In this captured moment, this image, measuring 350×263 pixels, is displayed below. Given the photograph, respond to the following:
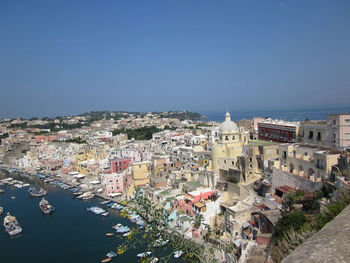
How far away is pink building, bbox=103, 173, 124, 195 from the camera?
2333cm

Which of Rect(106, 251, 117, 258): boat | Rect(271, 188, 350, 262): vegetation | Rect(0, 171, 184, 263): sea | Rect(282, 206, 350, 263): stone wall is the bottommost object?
Rect(0, 171, 184, 263): sea

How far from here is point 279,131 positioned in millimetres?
19141

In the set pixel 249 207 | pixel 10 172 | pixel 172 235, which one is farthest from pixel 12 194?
pixel 172 235

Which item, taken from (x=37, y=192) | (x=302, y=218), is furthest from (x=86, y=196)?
(x=302, y=218)

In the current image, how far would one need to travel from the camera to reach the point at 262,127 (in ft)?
70.4

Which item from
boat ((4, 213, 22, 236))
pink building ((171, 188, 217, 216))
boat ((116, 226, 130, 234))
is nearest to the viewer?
pink building ((171, 188, 217, 216))

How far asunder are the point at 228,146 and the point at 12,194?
22.5 metres

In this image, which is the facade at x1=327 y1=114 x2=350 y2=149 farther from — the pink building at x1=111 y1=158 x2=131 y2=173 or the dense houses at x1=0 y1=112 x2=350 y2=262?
the pink building at x1=111 y1=158 x2=131 y2=173

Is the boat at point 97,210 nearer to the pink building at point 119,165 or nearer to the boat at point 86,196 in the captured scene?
the boat at point 86,196

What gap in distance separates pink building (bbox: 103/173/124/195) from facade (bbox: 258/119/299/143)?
497 inches

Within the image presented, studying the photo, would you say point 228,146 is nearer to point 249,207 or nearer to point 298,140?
point 298,140

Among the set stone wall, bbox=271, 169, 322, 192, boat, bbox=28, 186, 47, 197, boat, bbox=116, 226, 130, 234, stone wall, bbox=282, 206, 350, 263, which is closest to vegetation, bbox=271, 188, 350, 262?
stone wall, bbox=271, 169, 322, 192

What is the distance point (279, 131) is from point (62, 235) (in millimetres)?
16334

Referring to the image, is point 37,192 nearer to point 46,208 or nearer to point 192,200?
point 46,208
